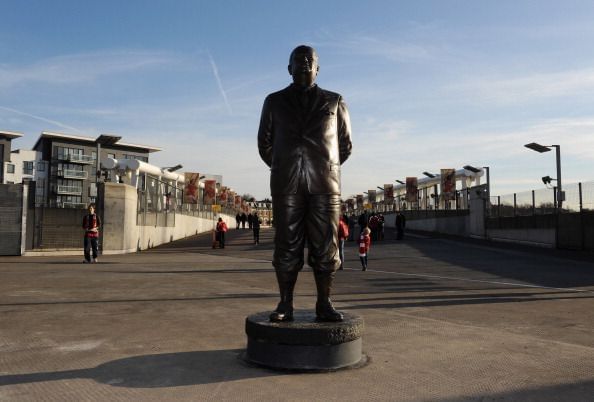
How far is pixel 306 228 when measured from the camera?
15.5 feet

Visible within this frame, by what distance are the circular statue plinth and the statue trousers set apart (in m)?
0.60

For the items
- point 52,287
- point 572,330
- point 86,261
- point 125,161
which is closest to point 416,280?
point 572,330

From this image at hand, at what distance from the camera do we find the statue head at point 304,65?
4.74m

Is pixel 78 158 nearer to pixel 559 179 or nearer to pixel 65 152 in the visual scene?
A: pixel 65 152

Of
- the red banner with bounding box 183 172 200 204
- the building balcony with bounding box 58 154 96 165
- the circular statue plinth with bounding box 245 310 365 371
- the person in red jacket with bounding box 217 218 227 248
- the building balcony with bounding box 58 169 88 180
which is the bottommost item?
the circular statue plinth with bounding box 245 310 365 371

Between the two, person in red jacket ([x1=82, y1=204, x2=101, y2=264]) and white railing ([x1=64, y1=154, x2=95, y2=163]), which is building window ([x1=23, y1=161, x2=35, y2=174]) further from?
person in red jacket ([x1=82, y1=204, x2=101, y2=264])

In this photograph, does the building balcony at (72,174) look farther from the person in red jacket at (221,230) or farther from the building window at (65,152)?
the person in red jacket at (221,230)

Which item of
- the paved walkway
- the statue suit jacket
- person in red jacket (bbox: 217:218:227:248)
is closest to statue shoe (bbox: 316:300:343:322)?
the paved walkway

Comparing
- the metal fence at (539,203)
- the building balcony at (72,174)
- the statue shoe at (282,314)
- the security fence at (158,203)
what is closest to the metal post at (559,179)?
the metal fence at (539,203)

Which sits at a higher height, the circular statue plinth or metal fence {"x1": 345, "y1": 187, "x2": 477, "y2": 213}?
metal fence {"x1": 345, "y1": 187, "x2": 477, "y2": 213}

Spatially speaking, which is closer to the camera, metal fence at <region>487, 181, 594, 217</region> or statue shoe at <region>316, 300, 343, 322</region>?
statue shoe at <region>316, 300, 343, 322</region>

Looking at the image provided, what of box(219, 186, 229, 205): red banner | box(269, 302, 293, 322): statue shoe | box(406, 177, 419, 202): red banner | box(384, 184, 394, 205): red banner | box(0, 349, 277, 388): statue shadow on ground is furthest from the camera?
box(384, 184, 394, 205): red banner

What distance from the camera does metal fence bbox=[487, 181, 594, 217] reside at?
22172 millimetres

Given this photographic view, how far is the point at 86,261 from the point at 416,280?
34.4 ft
